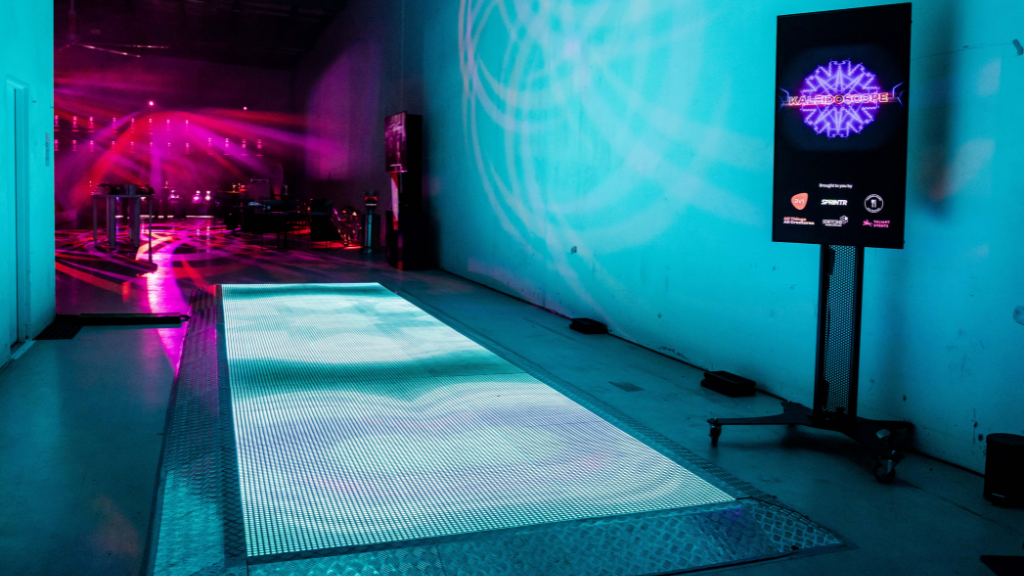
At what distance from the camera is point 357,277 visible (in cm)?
773

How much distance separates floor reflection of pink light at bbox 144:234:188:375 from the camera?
4.35 metres

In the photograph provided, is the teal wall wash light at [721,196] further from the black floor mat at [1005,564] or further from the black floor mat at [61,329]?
the black floor mat at [61,329]

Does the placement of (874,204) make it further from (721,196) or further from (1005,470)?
(721,196)

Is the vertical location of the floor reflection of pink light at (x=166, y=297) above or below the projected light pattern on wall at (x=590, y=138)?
below

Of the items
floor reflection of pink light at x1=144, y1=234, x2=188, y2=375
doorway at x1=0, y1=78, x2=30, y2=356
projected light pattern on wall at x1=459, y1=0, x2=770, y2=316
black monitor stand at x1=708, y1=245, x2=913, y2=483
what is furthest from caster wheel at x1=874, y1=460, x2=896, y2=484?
doorway at x1=0, y1=78, x2=30, y2=356

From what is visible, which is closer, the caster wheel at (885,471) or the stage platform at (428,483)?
the stage platform at (428,483)

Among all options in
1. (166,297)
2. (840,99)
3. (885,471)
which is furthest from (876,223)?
(166,297)

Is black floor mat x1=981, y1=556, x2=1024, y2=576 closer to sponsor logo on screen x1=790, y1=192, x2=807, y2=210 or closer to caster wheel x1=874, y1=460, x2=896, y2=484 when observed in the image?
caster wheel x1=874, y1=460, x2=896, y2=484

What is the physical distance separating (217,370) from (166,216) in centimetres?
1543

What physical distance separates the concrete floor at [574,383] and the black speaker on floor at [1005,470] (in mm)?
47

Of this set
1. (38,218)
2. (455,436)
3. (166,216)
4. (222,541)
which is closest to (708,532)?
(455,436)

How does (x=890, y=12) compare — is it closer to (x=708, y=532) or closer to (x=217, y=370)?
(x=708, y=532)

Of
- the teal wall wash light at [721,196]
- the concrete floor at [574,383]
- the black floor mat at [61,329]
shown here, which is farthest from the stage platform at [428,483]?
the black floor mat at [61,329]

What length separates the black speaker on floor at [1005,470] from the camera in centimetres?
222
